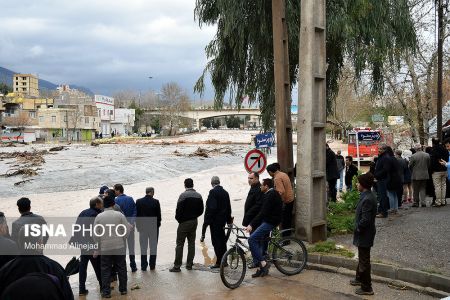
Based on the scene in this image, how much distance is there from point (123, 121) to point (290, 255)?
130547 mm

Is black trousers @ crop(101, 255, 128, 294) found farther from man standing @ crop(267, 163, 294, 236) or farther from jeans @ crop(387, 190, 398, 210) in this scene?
jeans @ crop(387, 190, 398, 210)

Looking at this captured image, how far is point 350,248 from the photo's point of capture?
9.03 meters

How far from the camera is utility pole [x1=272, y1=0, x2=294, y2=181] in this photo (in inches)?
401

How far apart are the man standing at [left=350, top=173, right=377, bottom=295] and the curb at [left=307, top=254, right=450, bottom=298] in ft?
2.40

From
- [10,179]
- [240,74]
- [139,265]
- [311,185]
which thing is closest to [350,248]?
[311,185]

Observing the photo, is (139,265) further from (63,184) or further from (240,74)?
(63,184)

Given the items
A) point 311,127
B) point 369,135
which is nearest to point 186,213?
point 311,127

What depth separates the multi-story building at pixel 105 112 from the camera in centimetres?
11994

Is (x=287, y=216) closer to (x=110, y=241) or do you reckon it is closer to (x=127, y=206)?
(x=127, y=206)

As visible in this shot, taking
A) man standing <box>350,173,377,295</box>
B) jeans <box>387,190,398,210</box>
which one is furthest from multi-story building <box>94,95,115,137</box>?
man standing <box>350,173,377,295</box>

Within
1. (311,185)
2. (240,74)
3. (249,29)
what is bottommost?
(311,185)

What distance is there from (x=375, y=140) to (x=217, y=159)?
14.7 meters

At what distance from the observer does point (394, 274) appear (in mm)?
7383

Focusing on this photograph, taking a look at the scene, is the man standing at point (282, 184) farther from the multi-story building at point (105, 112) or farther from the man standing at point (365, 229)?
the multi-story building at point (105, 112)
